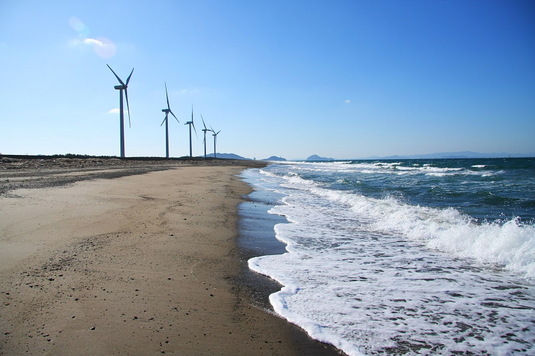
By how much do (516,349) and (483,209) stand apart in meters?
9.94

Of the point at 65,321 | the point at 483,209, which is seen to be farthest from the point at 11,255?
the point at 483,209

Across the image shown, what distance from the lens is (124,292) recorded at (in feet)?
11.1

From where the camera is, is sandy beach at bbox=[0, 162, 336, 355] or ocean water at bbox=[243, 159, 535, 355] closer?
A: sandy beach at bbox=[0, 162, 336, 355]

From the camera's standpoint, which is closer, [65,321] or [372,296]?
[65,321]

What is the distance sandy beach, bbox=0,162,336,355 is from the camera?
252cm

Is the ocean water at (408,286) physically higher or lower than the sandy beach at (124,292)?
lower

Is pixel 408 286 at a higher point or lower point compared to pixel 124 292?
lower

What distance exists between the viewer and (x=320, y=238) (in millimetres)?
6754

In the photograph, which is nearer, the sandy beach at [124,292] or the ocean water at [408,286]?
the sandy beach at [124,292]

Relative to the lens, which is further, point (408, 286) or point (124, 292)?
point (408, 286)

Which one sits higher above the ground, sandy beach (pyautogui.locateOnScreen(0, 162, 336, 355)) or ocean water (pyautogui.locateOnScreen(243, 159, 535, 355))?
sandy beach (pyautogui.locateOnScreen(0, 162, 336, 355))

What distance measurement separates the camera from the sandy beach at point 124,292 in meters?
2.52

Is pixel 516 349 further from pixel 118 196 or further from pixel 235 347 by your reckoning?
pixel 118 196

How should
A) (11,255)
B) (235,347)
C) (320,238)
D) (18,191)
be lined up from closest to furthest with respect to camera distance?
1. (235,347)
2. (11,255)
3. (320,238)
4. (18,191)
